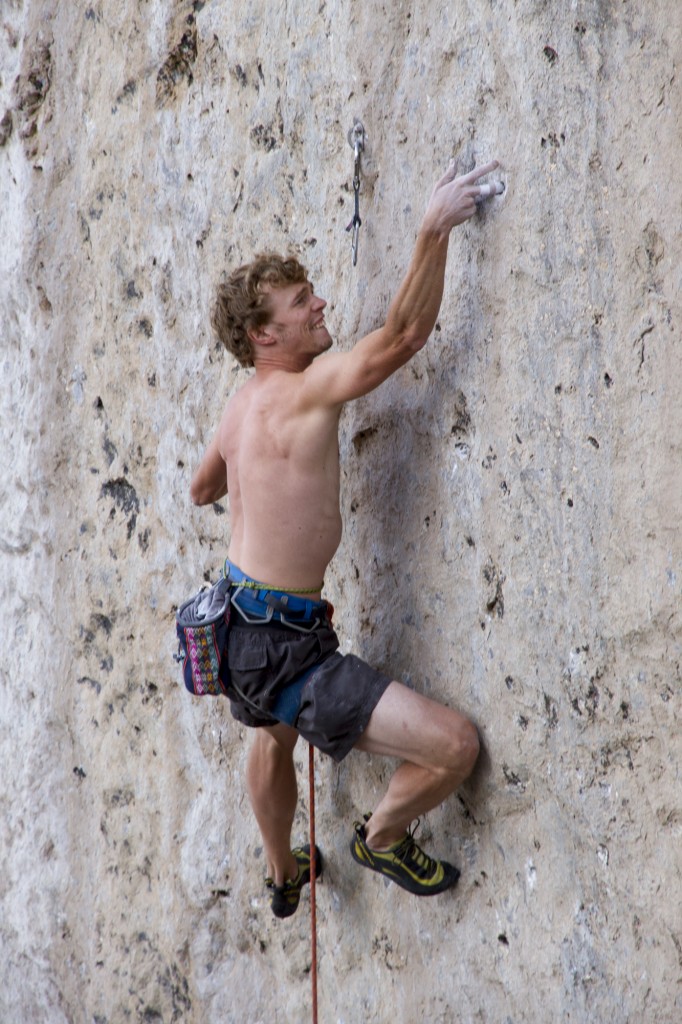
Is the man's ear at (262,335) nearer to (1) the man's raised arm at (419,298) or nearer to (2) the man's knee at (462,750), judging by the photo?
(1) the man's raised arm at (419,298)

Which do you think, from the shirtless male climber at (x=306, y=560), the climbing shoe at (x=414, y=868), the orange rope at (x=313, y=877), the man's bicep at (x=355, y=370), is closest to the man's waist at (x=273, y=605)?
the shirtless male climber at (x=306, y=560)

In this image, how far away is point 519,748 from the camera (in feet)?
9.30

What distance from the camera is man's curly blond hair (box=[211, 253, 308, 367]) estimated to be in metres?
3.04

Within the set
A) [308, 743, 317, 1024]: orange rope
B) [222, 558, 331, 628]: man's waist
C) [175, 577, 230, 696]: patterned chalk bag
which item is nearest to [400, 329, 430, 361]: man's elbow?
[222, 558, 331, 628]: man's waist

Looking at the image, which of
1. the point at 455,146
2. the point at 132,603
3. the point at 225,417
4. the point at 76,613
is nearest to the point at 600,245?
the point at 455,146

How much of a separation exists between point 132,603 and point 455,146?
1.98 metres

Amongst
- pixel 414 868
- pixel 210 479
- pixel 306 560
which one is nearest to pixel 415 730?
pixel 414 868

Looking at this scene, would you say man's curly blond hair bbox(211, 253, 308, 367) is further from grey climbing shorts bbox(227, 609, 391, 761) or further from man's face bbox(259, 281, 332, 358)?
grey climbing shorts bbox(227, 609, 391, 761)

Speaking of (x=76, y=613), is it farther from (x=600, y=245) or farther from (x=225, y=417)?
(x=600, y=245)

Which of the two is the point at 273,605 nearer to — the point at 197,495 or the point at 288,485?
the point at 288,485

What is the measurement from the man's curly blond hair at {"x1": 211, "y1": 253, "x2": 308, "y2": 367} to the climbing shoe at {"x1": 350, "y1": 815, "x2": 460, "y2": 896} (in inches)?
56.7

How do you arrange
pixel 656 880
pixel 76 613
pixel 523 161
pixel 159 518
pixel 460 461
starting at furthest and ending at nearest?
pixel 76 613
pixel 159 518
pixel 460 461
pixel 523 161
pixel 656 880

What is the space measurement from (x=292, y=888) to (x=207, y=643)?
1.00 m

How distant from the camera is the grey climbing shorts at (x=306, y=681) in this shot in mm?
2918
